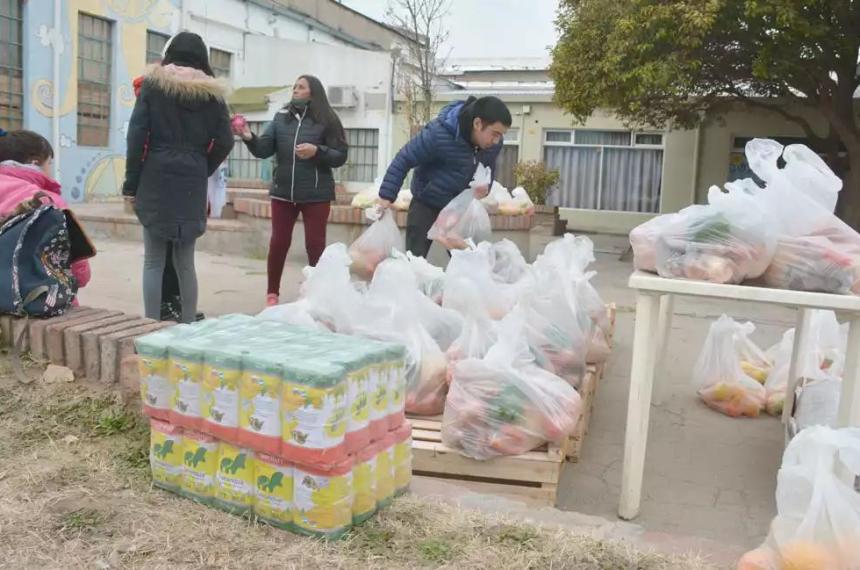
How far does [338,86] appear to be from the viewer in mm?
18125

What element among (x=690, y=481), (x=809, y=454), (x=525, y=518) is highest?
(x=809, y=454)

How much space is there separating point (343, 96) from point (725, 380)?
14.9 m

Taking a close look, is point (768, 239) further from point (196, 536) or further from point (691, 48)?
point (691, 48)

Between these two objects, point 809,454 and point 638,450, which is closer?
point 809,454

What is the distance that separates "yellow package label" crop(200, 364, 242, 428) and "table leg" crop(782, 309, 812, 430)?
2.73 metres

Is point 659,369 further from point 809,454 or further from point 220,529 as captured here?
point 220,529

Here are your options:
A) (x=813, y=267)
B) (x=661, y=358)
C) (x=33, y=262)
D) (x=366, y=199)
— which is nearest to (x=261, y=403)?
(x=33, y=262)

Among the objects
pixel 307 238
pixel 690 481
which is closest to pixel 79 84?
pixel 307 238

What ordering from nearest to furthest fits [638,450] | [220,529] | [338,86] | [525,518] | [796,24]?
[220,529] → [525,518] → [638,450] → [796,24] → [338,86]

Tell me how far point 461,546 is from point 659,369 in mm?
2788

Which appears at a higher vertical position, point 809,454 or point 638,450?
point 809,454

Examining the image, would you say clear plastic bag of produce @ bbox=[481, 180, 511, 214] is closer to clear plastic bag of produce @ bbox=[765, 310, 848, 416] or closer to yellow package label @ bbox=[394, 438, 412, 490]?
clear plastic bag of produce @ bbox=[765, 310, 848, 416]

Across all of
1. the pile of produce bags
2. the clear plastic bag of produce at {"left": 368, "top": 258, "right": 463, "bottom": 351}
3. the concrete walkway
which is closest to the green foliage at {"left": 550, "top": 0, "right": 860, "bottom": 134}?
the concrete walkway

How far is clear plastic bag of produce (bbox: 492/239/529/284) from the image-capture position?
14.5ft
